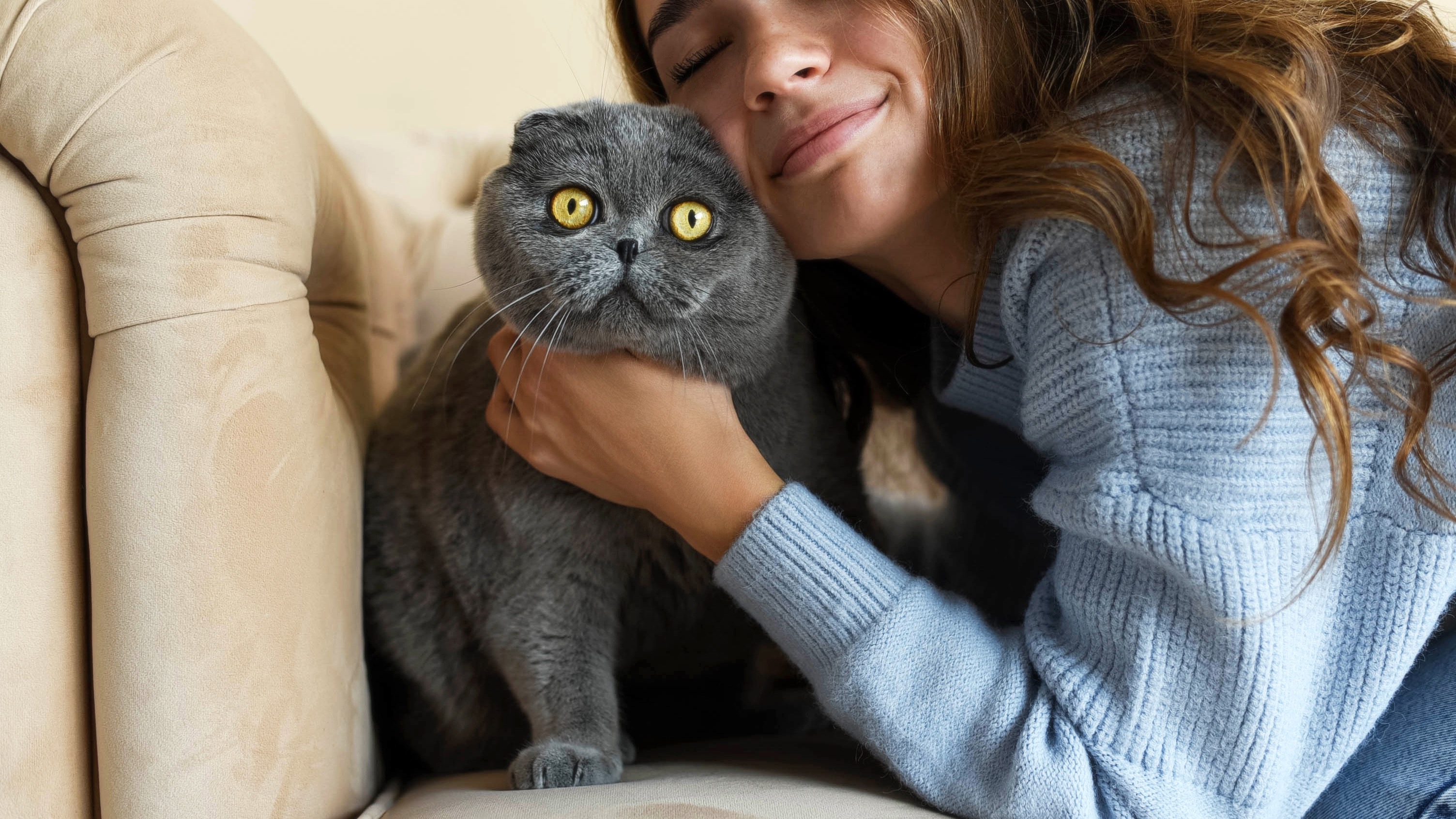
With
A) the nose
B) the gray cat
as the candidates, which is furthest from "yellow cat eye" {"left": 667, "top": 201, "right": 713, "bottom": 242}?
the nose

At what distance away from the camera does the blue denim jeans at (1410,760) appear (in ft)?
2.45

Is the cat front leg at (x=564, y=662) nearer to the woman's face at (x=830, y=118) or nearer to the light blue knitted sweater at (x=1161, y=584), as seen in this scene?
the light blue knitted sweater at (x=1161, y=584)

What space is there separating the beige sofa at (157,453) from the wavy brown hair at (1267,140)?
1.48 ft

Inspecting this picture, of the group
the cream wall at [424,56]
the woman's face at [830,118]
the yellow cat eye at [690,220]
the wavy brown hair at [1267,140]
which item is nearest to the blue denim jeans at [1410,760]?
the wavy brown hair at [1267,140]

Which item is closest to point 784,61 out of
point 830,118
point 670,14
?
point 830,118

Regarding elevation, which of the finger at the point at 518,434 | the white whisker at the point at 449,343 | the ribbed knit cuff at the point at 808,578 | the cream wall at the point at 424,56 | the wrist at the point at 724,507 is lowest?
the ribbed knit cuff at the point at 808,578

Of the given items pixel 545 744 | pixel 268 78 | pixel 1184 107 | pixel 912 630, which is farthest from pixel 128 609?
pixel 1184 107

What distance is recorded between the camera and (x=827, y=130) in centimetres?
83

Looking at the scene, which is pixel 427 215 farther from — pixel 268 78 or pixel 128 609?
pixel 128 609

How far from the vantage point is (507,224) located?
0.82 meters

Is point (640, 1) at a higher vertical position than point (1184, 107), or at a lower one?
higher

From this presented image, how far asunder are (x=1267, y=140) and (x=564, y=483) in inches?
26.4

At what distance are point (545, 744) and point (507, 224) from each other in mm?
464

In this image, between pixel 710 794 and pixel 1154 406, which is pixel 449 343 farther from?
pixel 1154 406
